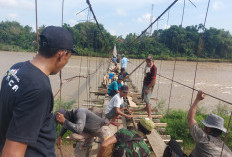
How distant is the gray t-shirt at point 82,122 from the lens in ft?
6.66

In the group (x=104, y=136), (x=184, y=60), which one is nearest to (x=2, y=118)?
(x=104, y=136)

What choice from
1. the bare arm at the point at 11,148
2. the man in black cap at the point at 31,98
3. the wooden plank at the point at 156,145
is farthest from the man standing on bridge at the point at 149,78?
the bare arm at the point at 11,148

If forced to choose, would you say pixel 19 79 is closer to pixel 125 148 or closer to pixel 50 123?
pixel 50 123

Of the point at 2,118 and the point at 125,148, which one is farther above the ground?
the point at 2,118

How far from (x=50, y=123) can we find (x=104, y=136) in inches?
66.4

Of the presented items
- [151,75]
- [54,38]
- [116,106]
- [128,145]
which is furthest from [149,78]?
[54,38]

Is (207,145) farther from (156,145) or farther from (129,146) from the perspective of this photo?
(156,145)

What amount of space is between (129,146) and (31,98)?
128 centimetres

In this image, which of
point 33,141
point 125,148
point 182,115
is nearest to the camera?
point 33,141

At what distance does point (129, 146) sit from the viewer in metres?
1.70

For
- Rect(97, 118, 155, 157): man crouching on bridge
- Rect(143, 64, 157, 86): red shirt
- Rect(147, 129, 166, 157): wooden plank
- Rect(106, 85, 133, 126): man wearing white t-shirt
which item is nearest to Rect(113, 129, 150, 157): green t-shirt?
Rect(97, 118, 155, 157): man crouching on bridge

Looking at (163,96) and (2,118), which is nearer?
(2,118)

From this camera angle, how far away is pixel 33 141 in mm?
750

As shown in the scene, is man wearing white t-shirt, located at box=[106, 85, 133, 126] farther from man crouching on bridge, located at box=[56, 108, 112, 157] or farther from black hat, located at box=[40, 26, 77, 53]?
black hat, located at box=[40, 26, 77, 53]
